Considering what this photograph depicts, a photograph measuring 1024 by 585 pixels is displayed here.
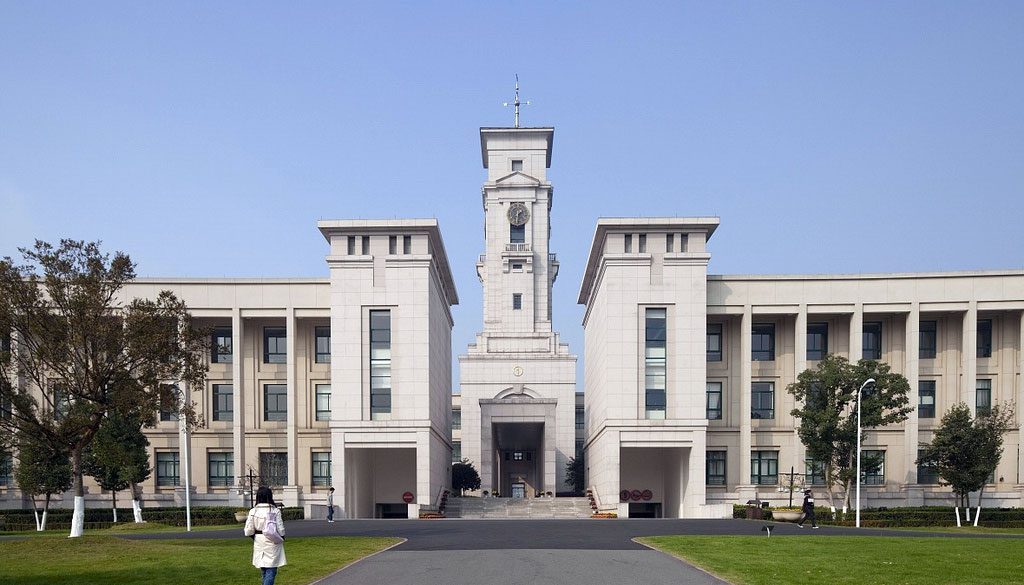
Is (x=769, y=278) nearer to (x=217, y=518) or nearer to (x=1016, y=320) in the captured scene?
(x=1016, y=320)

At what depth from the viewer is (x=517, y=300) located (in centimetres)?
8056

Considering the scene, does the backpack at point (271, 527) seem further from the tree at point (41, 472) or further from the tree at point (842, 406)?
the tree at point (842, 406)

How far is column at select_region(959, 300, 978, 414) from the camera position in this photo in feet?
170

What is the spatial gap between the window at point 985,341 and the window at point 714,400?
655 inches

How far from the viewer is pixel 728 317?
182 feet

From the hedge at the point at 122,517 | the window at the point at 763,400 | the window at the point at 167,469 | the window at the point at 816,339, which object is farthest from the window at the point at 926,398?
the window at the point at 167,469

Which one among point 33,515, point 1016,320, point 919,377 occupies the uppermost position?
point 1016,320

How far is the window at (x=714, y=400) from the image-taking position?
2167 inches

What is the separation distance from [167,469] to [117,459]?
1290 cm

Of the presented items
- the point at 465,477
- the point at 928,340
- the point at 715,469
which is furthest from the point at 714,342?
the point at 465,477

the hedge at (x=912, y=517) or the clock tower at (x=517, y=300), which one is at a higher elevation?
the clock tower at (x=517, y=300)

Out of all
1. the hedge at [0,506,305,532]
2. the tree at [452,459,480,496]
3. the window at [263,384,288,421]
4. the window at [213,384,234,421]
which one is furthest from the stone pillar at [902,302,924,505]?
the window at [213,384,234,421]

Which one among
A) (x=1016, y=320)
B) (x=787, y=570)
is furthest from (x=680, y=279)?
(x=787, y=570)

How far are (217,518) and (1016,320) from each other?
49212mm
